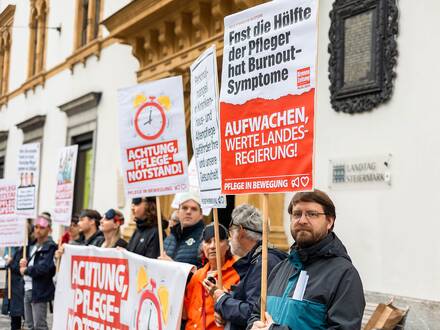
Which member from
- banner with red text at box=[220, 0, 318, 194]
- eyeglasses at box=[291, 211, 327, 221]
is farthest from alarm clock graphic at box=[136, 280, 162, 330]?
eyeglasses at box=[291, 211, 327, 221]

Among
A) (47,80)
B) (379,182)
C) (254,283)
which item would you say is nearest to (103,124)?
(47,80)

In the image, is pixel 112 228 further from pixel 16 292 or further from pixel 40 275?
pixel 16 292

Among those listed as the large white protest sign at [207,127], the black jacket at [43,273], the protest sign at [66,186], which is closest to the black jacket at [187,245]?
the large white protest sign at [207,127]

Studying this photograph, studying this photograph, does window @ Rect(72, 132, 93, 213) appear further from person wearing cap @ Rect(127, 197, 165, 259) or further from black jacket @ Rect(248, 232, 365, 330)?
black jacket @ Rect(248, 232, 365, 330)

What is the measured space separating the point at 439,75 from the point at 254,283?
353cm

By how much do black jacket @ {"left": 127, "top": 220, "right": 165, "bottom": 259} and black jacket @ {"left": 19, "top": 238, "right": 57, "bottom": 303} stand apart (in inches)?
86.8

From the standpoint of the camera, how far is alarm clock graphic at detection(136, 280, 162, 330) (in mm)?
5016

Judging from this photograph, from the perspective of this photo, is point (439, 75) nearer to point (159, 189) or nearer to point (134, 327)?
point (159, 189)

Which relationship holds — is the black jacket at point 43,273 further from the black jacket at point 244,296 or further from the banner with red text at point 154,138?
the black jacket at point 244,296

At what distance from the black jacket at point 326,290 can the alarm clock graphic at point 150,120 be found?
103 inches

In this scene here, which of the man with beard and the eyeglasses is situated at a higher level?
the eyeglasses

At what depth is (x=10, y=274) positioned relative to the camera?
32.6 feet

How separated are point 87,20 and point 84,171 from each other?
3.29 meters

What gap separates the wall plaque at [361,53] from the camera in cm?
742
